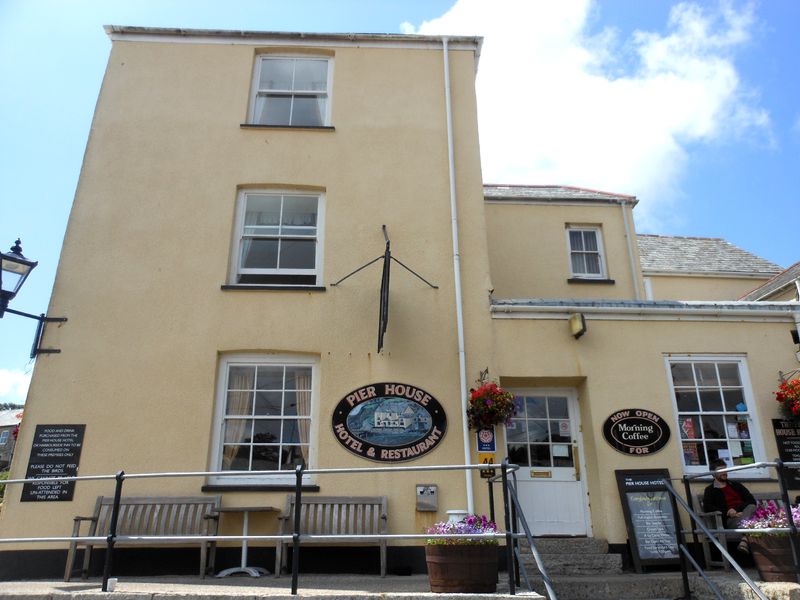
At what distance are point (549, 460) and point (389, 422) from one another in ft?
8.00

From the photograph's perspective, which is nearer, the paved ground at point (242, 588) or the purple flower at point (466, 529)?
the paved ground at point (242, 588)

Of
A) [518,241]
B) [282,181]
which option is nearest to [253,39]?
[282,181]

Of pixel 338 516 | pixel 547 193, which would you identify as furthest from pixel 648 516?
pixel 547 193

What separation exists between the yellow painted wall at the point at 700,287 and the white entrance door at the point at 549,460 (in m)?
11.4

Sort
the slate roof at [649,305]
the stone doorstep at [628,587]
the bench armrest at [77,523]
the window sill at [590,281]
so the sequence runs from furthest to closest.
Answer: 1. the window sill at [590,281]
2. the slate roof at [649,305]
3. the bench armrest at [77,523]
4. the stone doorstep at [628,587]

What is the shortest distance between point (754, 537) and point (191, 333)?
24.7 ft

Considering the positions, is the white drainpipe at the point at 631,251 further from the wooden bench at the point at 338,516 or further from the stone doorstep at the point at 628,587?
the wooden bench at the point at 338,516

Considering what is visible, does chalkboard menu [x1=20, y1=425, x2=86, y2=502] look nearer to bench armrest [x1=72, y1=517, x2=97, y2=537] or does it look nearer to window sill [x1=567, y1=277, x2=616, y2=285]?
bench armrest [x1=72, y1=517, x2=97, y2=537]

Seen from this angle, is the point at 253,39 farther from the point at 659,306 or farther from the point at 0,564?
the point at 0,564

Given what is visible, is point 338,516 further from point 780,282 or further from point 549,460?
point 780,282

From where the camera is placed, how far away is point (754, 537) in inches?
275

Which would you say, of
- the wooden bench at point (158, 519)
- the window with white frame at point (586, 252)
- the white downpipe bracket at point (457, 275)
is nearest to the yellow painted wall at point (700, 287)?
the window with white frame at point (586, 252)

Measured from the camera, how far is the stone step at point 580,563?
855 centimetres

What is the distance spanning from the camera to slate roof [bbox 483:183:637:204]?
15.1m
